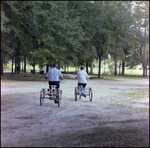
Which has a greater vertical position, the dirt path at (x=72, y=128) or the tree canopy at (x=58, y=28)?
the tree canopy at (x=58, y=28)

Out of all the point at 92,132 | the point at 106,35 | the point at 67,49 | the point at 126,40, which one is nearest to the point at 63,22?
the point at 67,49

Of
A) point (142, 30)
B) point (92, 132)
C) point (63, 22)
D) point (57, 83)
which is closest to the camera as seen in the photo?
point (92, 132)

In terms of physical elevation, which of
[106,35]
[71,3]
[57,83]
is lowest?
[57,83]

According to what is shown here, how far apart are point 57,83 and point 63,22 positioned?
746 inches

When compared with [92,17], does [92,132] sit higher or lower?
lower

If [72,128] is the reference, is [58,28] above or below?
above

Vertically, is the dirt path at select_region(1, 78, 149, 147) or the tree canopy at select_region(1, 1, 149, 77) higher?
the tree canopy at select_region(1, 1, 149, 77)

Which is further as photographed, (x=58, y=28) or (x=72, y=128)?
(x=58, y=28)

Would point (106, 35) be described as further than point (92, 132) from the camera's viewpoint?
Yes

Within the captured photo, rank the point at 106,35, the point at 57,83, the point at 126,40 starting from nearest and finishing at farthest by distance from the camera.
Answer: the point at 57,83 → the point at 106,35 → the point at 126,40

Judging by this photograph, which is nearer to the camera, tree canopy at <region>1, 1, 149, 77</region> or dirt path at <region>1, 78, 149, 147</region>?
dirt path at <region>1, 78, 149, 147</region>

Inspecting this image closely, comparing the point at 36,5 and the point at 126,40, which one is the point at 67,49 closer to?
the point at 36,5

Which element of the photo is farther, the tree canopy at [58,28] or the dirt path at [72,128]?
the tree canopy at [58,28]

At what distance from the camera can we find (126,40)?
43250 mm
